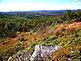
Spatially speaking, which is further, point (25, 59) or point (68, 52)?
point (25, 59)

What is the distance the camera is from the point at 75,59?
572 inches

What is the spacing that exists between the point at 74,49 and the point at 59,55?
5.67 ft

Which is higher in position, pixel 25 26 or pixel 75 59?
pixel 75 59

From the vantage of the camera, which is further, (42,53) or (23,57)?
(23,57)

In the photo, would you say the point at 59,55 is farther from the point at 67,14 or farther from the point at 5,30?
the point at 5,30

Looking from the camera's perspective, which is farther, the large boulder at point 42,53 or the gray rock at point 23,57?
the gray rock at point 23,57

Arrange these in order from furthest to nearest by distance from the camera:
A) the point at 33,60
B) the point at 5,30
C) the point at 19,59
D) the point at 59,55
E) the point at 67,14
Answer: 1. the point at 5,30
2. the point at 67,14
3. the point at 19,59
4. the point at 33,60
5. the point at 59,55

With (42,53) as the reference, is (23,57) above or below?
below

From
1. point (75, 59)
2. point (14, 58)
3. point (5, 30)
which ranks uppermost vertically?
point (75, 59)

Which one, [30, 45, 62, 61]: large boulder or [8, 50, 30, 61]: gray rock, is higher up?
[30, 45, 62, 61]: large boulder

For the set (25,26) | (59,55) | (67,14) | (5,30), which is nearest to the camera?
(59,55)

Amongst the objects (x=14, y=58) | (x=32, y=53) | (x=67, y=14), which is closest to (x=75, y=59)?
(x=32, y=53)

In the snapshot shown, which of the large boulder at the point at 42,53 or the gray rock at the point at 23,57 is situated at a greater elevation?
the large boulder at the point at 42,53

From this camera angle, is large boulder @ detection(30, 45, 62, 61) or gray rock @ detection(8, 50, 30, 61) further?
gray rock @ detection(8, 50, 30, 61)
